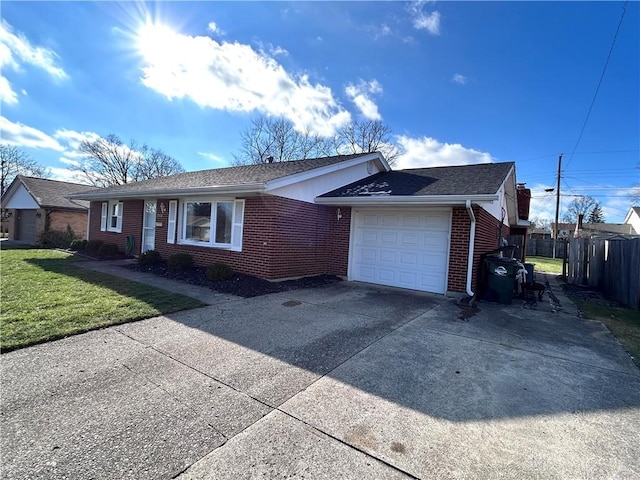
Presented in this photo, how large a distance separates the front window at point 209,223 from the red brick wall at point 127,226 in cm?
335

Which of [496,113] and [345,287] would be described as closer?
[345,287]

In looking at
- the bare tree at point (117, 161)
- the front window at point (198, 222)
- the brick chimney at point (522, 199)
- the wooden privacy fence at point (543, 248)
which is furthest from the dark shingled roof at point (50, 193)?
the wooden privacy fence at point (543, 248)

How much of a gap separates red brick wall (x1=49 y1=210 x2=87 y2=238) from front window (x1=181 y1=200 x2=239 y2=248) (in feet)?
46.5

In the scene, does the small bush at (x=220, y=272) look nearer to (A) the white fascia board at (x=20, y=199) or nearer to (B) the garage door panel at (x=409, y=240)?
(B) the garage door panel at (x=409, y=240)

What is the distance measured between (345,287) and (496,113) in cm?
1063

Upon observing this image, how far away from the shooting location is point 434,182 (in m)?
8.96

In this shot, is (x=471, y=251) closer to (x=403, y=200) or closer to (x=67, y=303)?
(x=403, y=200)

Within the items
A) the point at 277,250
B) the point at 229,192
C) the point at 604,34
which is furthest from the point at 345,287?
the point at 604,34

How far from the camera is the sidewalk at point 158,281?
6.79m

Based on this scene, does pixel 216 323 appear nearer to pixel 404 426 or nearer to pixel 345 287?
pixel 404 426

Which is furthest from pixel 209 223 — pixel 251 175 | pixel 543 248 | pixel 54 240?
pixel 543 248

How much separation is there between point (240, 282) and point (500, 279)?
6.73 meters

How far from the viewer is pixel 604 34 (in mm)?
8219

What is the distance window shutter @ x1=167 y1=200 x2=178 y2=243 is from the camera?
1075 cm
